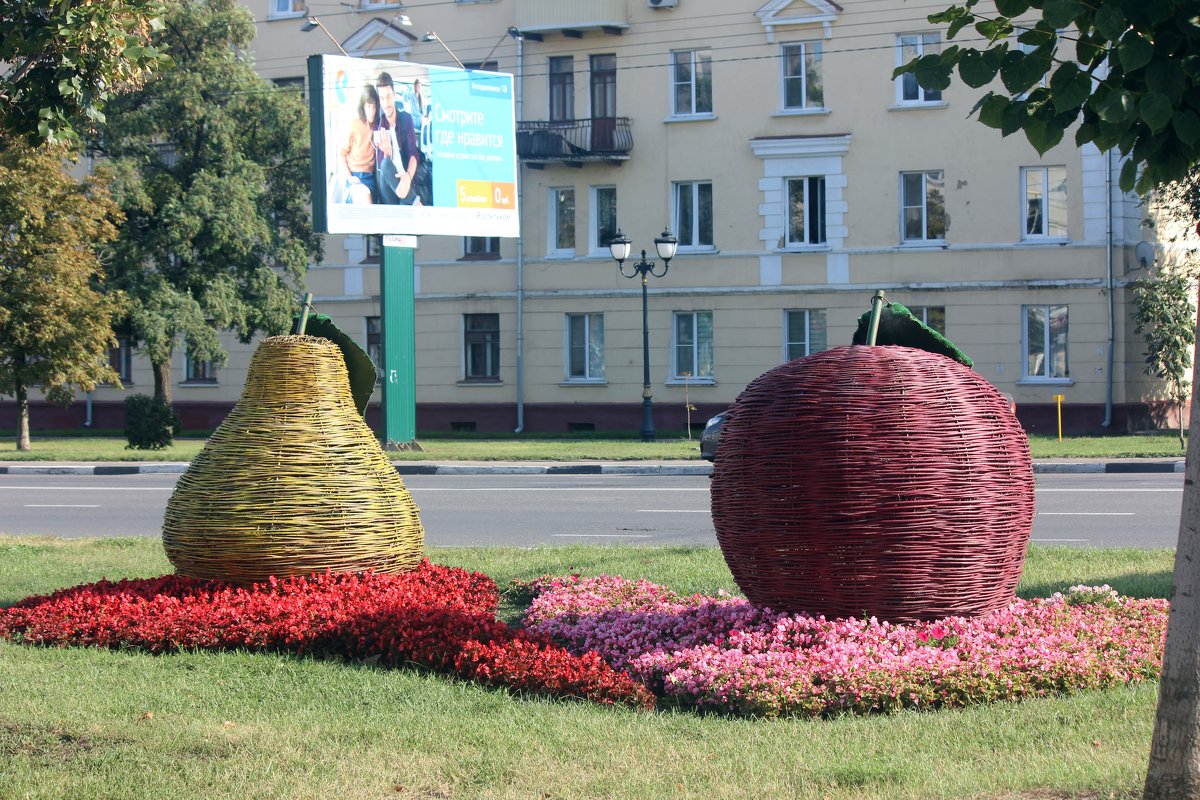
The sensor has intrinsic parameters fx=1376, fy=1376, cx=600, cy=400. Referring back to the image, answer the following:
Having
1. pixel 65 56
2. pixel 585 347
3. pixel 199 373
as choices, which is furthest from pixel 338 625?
pixel 199 373

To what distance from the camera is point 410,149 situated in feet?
89.2

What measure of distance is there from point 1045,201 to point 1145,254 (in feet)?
8.28

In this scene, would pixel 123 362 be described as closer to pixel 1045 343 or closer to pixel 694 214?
pixel 694 214

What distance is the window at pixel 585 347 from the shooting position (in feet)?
117

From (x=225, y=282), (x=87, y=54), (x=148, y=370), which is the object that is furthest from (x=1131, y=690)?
(x=148, y=370)

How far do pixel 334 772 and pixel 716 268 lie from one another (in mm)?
29563

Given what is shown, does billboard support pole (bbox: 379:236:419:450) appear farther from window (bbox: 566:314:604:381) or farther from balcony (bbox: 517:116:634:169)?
window (bbox: 566:314:604:381)

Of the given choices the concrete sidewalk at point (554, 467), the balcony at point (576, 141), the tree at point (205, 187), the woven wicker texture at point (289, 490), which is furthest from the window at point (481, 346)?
the woven wicker texture at point (289, 490)

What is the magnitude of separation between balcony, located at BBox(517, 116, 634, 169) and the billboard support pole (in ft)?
24.7

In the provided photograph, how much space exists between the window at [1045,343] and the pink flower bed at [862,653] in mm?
24742

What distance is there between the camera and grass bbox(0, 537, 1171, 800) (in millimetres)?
5230

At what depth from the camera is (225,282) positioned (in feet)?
107

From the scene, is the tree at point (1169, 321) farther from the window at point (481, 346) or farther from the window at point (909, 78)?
the window at point (481, 346)

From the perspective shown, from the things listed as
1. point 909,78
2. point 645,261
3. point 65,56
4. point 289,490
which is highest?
point 909,78
